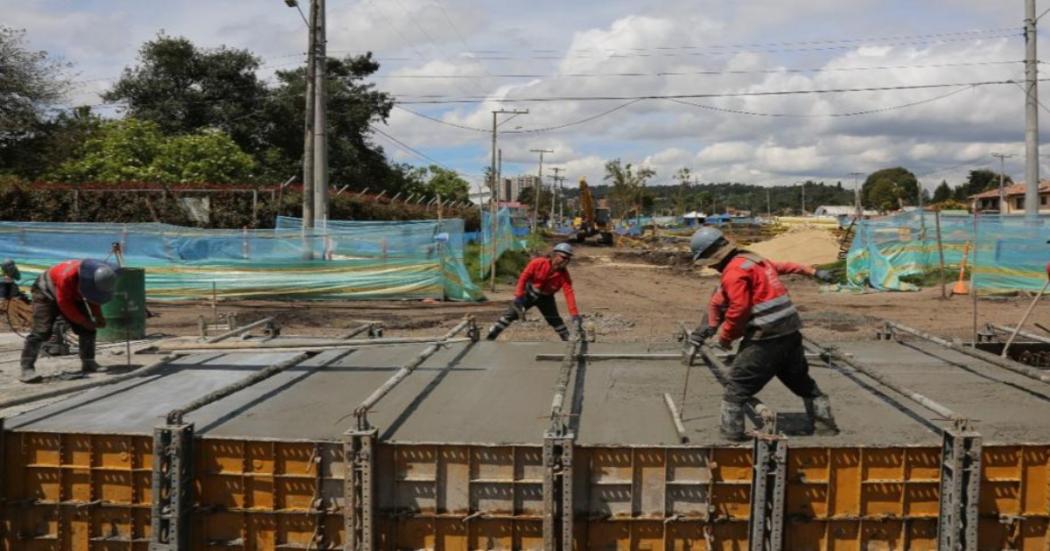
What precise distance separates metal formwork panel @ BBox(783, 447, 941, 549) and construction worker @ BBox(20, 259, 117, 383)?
243 inches

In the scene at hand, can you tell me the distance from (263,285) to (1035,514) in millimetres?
16309

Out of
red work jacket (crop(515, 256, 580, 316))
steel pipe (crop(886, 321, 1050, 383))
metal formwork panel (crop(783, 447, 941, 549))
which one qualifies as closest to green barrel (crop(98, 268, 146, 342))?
red work jacket (crop(515, 256, 580, 316))

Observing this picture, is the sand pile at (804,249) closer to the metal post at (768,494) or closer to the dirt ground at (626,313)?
the dirt ground at (626,313)

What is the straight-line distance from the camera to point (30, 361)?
25.0 feet

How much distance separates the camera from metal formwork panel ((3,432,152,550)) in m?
5.01

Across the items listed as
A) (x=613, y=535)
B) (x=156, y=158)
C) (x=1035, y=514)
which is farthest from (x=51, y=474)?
(x=156, y=158)

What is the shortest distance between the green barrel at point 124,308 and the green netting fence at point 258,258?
752 centimetres

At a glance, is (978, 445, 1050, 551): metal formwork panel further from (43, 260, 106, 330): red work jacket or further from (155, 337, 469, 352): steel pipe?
(43, 260, 106, 330): red work jacket

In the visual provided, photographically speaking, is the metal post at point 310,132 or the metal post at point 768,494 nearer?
the metal post at point 768,494

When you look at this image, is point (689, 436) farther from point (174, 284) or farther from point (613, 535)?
point (174, 284)

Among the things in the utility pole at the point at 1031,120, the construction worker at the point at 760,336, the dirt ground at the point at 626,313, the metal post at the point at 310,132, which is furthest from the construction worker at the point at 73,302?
the utility pole at the point at 1031,120

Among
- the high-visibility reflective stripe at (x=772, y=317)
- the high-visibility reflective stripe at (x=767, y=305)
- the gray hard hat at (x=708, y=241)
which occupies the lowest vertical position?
the high-visibility reflective stripe at (x=772, y=317)

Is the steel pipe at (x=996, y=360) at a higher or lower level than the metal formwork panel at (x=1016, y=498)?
higher

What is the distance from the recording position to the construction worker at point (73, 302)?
7.67 m
